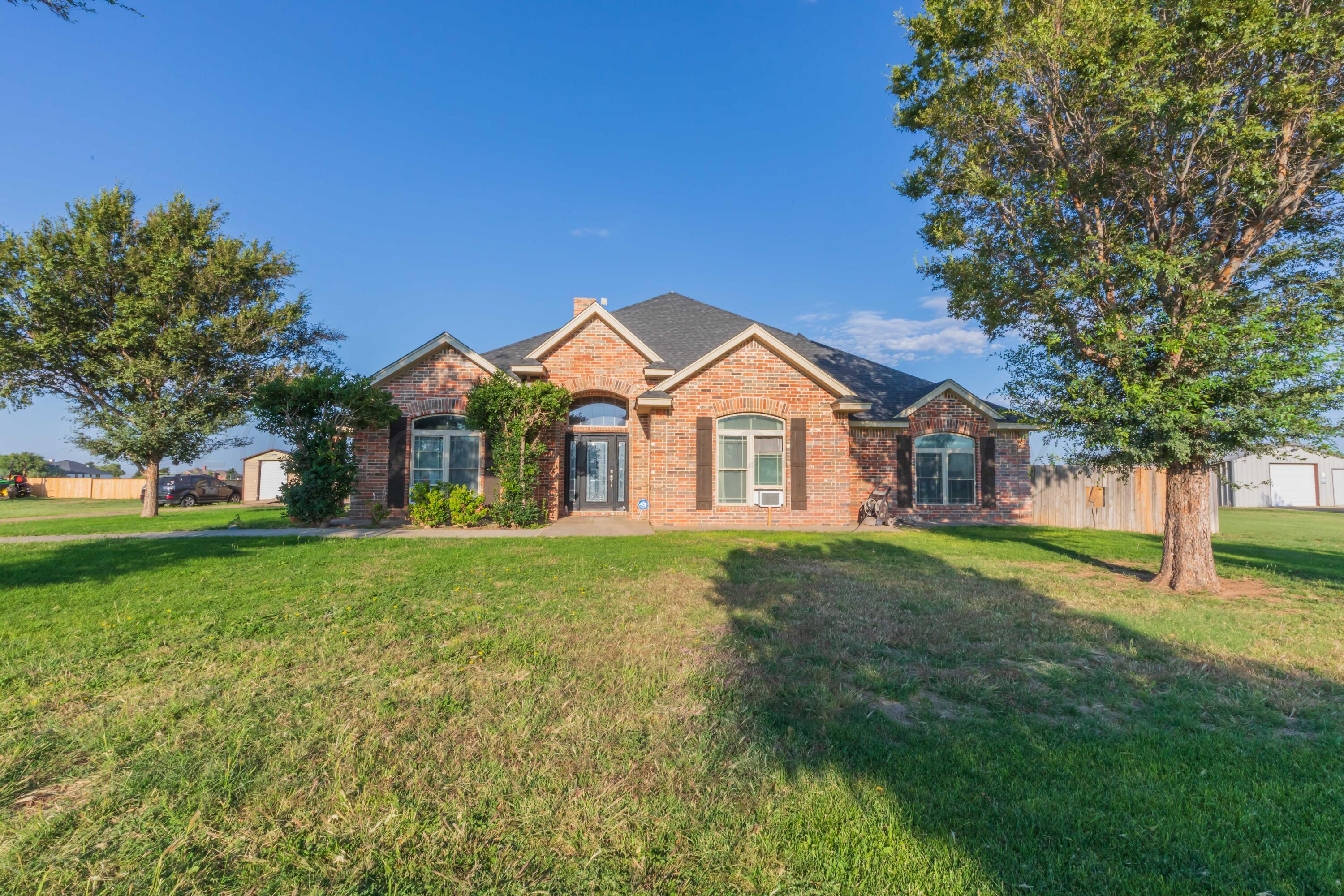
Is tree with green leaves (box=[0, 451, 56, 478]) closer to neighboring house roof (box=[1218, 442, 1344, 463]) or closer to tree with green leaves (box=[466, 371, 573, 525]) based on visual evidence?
tree with green leaves (box=[466, 371, 573, 525])

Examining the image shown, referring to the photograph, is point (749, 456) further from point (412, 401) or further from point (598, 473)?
point (412, 401)

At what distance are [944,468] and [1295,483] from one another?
29695 millimetres

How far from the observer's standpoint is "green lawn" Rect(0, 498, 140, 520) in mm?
18781

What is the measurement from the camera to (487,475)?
14.4m

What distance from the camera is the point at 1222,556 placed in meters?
10.0

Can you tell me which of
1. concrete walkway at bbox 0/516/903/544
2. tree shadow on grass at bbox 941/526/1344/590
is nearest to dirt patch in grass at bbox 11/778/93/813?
concrete walkway at bbox 0/516/903/544

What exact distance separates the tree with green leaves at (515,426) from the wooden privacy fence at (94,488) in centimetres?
3366

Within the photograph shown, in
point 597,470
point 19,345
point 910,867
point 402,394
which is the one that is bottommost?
point 910,867

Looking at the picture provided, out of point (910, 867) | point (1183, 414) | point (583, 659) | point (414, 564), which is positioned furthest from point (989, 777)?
point (414, 564)

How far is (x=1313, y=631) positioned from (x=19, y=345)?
25808 mm

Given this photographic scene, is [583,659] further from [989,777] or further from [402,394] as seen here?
[402,394]

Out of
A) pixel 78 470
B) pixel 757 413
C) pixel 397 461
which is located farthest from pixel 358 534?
pixel 78 470

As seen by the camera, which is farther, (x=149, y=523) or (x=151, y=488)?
(x=151, y=488)

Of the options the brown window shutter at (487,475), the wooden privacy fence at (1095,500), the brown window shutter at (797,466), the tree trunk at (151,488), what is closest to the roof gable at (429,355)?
the brown window shutter at (487,475)
